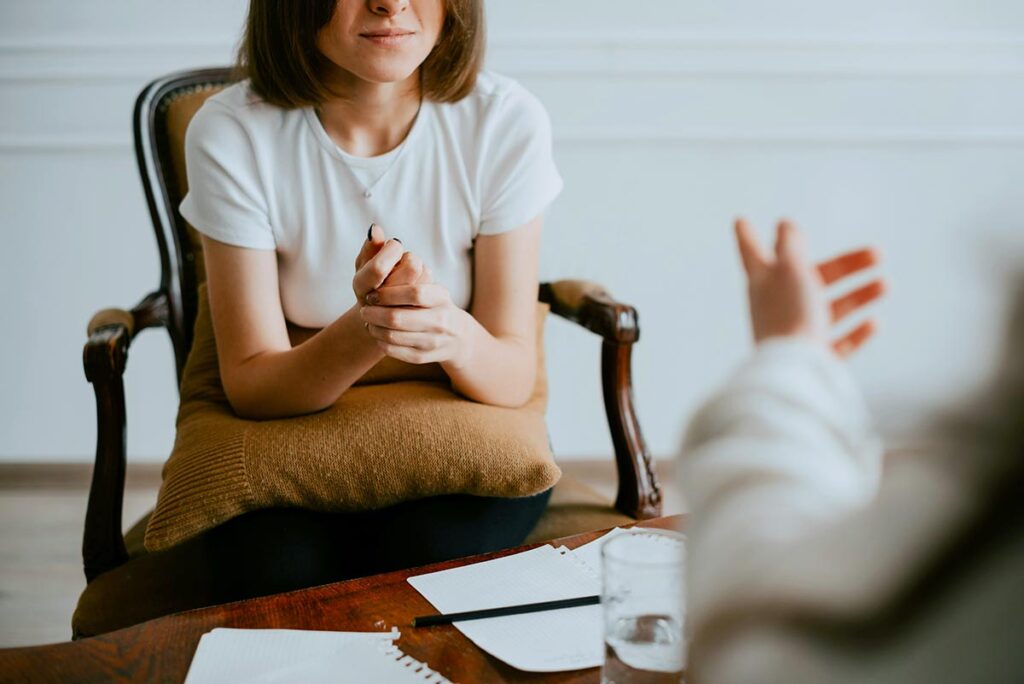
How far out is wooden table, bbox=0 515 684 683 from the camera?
2.63 feet

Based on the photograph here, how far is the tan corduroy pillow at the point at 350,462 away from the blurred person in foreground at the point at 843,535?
0.70 metres

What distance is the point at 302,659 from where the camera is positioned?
82 centimetres

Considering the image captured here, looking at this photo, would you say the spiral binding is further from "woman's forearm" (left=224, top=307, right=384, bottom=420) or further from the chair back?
the chair back

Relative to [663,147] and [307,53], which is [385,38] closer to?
[307,53]

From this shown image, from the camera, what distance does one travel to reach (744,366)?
1.44 ft

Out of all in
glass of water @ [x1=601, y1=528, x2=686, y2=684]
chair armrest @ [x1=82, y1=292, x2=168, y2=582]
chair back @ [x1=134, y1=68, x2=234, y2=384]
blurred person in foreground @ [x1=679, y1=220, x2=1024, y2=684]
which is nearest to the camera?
blurred person in foreground @ [x1=679, y1=220, x2=1024, y2=684]

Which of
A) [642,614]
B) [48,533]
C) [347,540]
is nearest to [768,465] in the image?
[642,614]

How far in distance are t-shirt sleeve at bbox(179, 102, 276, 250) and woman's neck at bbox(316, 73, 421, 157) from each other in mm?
117

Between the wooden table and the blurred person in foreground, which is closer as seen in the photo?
the blurred person in foreground

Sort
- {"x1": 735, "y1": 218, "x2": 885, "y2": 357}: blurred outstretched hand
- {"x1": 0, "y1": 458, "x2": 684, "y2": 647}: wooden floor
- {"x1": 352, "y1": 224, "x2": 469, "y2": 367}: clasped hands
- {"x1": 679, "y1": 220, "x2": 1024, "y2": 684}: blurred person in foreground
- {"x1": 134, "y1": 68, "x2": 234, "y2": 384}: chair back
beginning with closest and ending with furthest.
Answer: {"x1": 679, "y1": 220, "x2": 1024, "y2": 684}: blurred person in foreground → {"x1": 735, "y1": 218, "x2": 885, "y2": 357}: blurred outstretched hand → {"x1": 352, "y1": 224, "x2": 469, "y2": 367}: clasped hands → {"x1": 134, "y1": 68, "x2": 234, "y2": 384}: chair back → {"x1": 0, "y1": 458, "x2": 684, "y2": 647}: wooden floor

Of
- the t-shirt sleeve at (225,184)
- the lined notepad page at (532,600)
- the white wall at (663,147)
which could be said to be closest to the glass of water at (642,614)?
the lined notepad page at (532,600)

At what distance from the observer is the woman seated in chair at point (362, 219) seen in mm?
1162

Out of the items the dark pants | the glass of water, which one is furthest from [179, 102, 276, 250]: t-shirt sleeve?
the glass of water

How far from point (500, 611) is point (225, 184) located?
0.68m
